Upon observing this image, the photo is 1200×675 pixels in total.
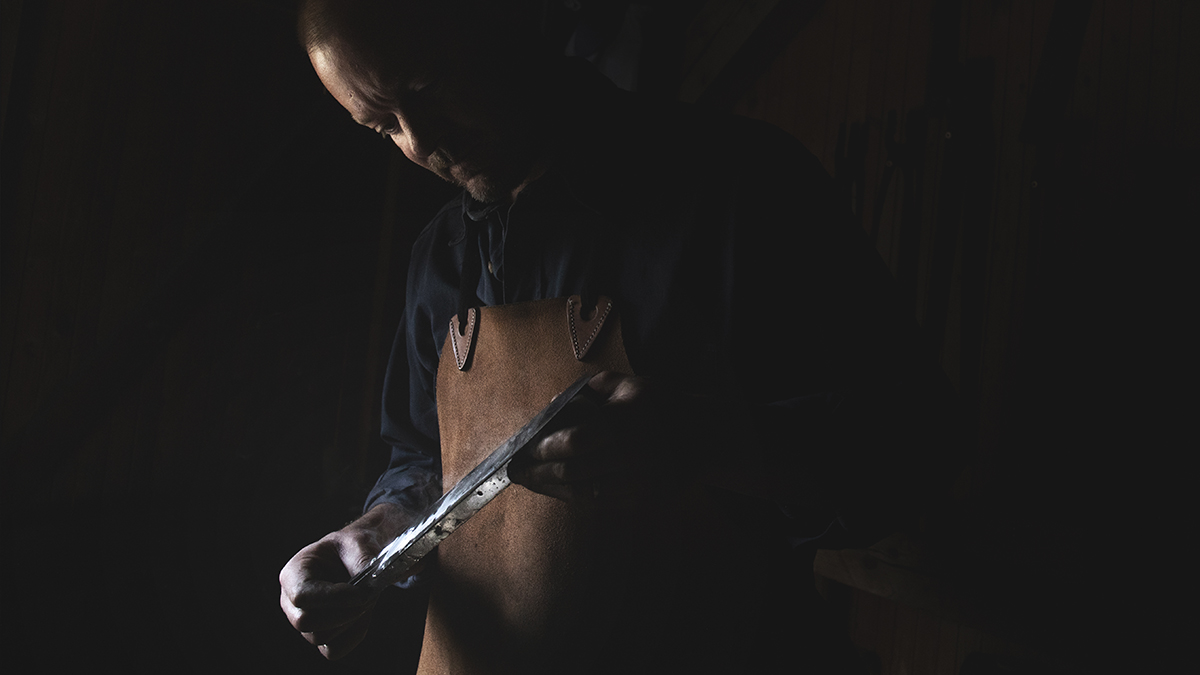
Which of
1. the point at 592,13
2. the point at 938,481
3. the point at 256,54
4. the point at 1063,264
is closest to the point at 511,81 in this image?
the point at 938,481

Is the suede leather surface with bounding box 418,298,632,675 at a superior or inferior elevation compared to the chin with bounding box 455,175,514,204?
inferior

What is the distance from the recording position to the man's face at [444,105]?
38.4 inches

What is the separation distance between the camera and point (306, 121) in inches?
104

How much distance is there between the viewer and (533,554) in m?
0.97

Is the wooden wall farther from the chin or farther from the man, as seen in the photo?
the chin

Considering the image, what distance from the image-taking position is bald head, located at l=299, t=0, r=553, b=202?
0.97 metres

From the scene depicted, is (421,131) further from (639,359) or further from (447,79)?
(639,359)

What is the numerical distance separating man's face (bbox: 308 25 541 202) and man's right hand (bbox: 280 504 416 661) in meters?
0.64

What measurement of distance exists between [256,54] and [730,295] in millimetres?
2680

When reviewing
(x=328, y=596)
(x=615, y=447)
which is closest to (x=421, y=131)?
(x=615, y=447)

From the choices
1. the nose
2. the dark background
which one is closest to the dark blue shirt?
the nose

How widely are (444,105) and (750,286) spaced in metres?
0.55

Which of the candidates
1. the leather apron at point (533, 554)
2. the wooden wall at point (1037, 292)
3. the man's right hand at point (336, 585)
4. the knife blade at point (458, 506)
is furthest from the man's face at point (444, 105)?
the wooden wall at point (1037, 292)

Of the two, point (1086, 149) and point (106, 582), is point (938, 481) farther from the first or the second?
point (106, 582)
